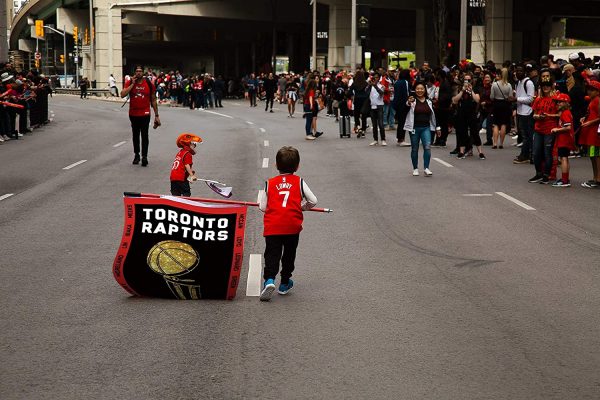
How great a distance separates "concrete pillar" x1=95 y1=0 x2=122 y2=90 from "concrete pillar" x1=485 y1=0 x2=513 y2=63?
3312cm

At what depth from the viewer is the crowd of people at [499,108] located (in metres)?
17.0

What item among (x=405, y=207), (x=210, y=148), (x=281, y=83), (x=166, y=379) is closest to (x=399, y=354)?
(x=166, y=379)

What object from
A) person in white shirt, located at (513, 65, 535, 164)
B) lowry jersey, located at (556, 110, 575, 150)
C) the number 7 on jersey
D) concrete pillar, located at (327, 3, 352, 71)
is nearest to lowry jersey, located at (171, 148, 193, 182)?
the number 7 on jersey

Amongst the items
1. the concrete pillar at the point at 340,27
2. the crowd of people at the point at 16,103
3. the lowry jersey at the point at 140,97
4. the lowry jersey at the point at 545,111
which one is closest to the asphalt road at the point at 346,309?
the lowry jersey at the point at 545,111

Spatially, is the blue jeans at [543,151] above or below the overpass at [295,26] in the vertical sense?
below

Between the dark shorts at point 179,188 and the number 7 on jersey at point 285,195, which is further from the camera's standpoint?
the dark shorts at point 179,188

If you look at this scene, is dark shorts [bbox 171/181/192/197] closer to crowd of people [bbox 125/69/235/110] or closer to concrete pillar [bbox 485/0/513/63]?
crowd of people [bbox 125/69/235/110]

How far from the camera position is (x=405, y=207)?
1438cm

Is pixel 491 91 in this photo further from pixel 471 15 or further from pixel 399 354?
pixel 471 15

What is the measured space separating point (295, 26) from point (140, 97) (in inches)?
2716

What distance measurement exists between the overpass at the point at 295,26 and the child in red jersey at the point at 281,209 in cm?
3747

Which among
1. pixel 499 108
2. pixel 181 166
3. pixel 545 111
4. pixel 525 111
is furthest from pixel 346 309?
pixel 499 108

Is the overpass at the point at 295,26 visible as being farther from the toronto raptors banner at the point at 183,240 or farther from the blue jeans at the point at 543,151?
the toronto raptors banner at the point at 183,240

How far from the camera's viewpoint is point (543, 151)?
17609 millimetres
